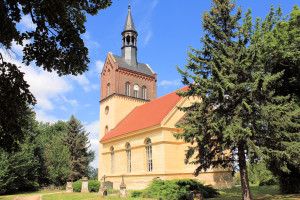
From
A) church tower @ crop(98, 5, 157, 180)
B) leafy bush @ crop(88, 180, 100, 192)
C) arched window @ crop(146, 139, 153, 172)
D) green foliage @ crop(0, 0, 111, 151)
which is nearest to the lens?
green foliage @ crop(0, 0, 111, 151)

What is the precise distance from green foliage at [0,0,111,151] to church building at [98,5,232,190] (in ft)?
27.5

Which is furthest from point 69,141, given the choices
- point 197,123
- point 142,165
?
point 197,123

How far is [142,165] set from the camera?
22.3m

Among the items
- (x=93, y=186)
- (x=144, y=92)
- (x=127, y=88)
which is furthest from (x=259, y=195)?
(x=144, y=92)

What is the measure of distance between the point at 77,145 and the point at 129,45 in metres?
15.6

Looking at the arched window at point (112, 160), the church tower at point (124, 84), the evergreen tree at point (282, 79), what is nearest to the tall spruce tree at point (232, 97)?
the evergreen tree at point (282, 79)

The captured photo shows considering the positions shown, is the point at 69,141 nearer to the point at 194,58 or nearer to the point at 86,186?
the point at 86,186

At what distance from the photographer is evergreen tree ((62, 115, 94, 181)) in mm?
31328

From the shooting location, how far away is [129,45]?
34.3 meters

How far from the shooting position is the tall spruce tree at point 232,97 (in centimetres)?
1112

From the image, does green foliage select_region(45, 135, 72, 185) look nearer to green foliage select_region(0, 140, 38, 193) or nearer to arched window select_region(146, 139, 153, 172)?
green foliage select_region(0, 140, 38, 193)

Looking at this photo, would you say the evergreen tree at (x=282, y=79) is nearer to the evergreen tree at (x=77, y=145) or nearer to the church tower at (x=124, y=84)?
the church tower at (x=124, y=84)

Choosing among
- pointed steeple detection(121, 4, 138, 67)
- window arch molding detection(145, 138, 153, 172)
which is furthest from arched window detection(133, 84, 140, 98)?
window arch molding detection(145, 138, 153, 172)

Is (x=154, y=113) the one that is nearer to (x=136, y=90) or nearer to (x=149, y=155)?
(x=149, y=155)
